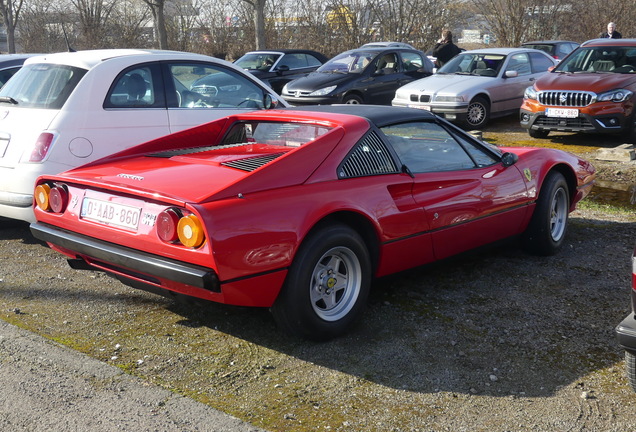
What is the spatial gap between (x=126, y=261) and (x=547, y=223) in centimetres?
336

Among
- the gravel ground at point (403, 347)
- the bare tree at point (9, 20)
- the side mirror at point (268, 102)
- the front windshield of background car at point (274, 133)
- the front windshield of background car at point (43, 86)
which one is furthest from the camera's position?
the bare tree at point (9, 20)

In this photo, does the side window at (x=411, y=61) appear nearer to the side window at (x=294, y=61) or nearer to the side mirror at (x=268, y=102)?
the side window at (x=294, y=61)

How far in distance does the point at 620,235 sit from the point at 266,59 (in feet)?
42.0

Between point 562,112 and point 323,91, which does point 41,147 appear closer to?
point 562,112

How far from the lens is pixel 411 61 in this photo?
620 inches

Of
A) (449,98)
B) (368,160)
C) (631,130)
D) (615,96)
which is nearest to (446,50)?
(449,98)

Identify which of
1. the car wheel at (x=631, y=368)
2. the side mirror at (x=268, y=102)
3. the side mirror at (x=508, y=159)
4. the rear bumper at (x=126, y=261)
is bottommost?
the car wheel at (x=631, y=368)

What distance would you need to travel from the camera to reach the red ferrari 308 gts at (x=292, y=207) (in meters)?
3.82

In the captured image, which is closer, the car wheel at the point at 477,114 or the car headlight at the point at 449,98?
the car headlight at the point at 449,98

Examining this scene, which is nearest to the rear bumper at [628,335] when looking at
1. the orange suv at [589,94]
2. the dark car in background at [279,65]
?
the orange suv at [589,94]

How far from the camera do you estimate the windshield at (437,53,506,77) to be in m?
14.0

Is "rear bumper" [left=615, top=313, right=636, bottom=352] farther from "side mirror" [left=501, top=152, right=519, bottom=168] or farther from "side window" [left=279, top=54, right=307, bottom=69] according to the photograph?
"side window" [left=279, top=54, right=307, bottom=69]

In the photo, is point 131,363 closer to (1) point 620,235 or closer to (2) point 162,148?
(2) point 162,148

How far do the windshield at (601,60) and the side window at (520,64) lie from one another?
1759 mm
